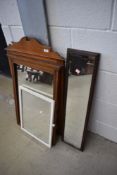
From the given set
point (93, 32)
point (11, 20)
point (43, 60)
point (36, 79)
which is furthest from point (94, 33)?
point (11, 20)

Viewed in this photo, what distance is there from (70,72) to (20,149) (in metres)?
1.00

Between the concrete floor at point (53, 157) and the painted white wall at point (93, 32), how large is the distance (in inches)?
9.9

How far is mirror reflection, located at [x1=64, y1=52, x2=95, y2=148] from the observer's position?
128 centimetres

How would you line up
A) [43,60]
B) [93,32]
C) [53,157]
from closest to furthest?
[93,32] → [43,60] → [53,157]

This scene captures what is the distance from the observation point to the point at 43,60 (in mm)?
1388

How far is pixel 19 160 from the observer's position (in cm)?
152

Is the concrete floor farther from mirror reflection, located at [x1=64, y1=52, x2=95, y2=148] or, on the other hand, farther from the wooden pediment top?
the wooden pediment top

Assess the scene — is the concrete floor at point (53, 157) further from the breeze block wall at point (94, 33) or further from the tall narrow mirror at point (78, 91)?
the breeze block wall at point (94, 33)

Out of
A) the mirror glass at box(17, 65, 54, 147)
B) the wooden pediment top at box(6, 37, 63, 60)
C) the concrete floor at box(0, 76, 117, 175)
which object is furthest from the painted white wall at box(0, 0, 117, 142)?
the mirror glass at box(17, 65, 54, 147)

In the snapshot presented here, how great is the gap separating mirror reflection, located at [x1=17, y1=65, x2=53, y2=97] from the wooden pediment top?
→ 7.1 inches

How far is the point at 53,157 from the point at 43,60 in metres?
0.98

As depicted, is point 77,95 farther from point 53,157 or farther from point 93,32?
point 53,157

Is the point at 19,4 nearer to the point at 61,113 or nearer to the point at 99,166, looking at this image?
the point at 61,113

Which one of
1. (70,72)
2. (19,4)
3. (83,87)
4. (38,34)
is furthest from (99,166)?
(19,4)
